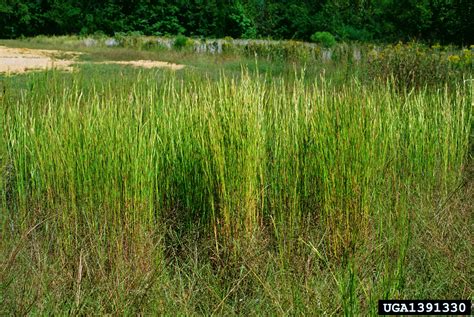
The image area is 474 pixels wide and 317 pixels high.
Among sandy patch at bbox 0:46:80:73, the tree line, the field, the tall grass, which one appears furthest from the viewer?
the tree line

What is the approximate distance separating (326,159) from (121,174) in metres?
0.84

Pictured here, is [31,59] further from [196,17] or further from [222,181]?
[196,17]

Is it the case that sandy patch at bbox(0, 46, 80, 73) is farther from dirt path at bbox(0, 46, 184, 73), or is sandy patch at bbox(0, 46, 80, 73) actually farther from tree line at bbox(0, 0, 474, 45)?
tree line at bbox(0, 0, 474, 45)

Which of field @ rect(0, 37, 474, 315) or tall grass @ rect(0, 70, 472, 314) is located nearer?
field @ rect(0, 37, 474, 315)

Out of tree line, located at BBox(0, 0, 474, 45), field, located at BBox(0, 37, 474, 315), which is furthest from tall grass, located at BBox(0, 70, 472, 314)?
tree line, located at BBox(0, 0, 474, 45)

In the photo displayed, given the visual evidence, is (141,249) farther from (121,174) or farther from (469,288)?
(469,288)

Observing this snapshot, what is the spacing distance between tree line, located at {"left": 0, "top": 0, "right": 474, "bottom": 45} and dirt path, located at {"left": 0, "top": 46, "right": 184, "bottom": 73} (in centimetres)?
742

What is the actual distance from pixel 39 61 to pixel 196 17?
10.3 m

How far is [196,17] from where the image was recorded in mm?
19406

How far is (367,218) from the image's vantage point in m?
2.41

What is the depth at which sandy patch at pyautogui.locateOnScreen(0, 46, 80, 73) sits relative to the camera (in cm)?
866

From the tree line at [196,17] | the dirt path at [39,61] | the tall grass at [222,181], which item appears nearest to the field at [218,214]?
the tall grass at [222,181]

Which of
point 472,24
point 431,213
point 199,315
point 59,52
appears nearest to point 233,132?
point 199,315

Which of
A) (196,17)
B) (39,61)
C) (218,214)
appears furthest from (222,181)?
(196,17)
